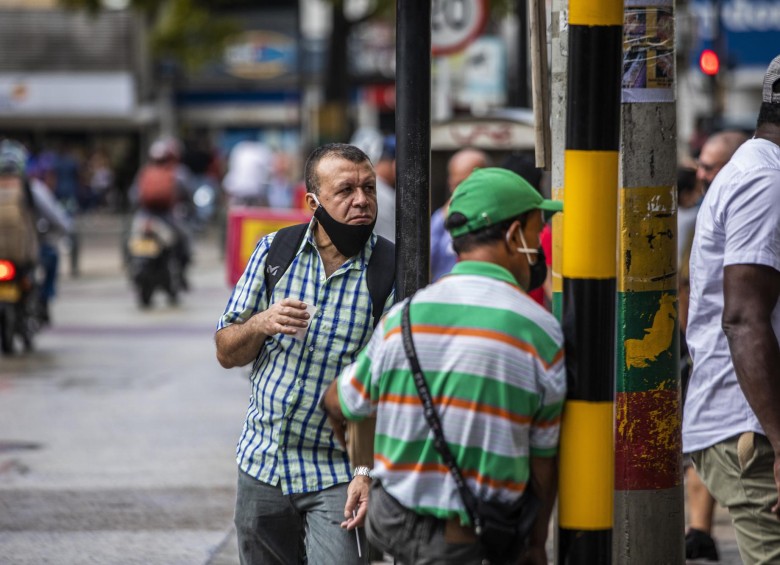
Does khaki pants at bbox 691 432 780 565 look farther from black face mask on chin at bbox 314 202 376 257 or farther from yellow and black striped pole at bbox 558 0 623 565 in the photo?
A: black face mask on chin at bbox 314 202 376 257

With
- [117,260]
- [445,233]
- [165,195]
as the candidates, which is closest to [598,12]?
[445,233]

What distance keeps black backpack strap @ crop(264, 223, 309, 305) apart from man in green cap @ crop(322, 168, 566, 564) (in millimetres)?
833

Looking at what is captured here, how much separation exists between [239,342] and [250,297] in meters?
0.15

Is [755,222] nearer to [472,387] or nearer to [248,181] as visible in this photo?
[472,387]

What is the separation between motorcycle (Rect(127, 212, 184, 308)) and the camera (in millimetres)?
16266

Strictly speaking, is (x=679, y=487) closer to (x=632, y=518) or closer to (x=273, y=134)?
(x=632, y=518)

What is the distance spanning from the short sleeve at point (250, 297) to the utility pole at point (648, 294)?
1.26 m

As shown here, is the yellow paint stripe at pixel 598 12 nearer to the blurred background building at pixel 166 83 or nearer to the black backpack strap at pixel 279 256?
the black backpack strap at pixel 279 256

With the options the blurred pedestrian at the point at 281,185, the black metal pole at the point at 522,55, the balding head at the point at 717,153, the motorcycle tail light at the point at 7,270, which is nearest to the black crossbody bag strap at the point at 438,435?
the balding head at the point at 717,153

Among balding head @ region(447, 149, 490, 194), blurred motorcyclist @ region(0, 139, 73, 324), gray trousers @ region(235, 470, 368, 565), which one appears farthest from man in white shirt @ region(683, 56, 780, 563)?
blurred motorcyclist @ region(0, 139, 73, 324)

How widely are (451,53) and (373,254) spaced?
7.94m

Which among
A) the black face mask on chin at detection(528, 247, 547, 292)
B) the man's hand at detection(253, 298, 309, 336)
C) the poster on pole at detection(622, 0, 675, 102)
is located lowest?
the man's hand at detection(253, 298, 309, 336)

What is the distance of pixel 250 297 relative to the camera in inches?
159

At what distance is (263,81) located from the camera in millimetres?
43562
